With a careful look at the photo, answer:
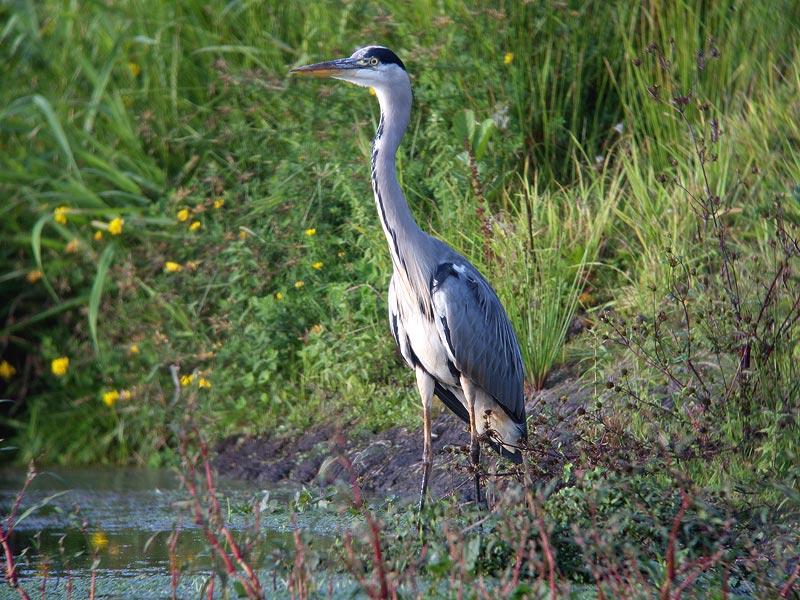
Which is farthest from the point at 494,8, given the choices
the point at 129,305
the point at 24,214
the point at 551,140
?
the point at 24,214

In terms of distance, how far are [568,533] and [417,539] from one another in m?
0.44

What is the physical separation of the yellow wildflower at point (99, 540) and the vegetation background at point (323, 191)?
165 centimetres

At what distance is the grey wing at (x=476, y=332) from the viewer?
4.72 metres

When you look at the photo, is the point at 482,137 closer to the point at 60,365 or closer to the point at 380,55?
the point at 380,55

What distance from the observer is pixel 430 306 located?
4773mm

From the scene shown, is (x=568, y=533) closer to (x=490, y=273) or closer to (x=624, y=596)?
(x=624, y=596)

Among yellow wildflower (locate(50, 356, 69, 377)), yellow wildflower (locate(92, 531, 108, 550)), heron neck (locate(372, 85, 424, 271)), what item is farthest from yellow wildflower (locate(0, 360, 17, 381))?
heron neck (locate(372, 85, 424, 271))

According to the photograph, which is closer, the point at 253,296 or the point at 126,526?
the point at 126,526

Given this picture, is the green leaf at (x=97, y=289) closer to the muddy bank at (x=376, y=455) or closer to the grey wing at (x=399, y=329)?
the muddy bank at (x=376, y=455)

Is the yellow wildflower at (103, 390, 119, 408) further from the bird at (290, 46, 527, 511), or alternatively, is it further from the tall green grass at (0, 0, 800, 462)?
the bird at (290, 46, 527, 511)

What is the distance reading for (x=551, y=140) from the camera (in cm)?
691

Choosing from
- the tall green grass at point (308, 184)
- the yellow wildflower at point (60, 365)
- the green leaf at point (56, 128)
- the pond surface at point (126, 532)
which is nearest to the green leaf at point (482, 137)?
the tall green grass at point (308, 184)

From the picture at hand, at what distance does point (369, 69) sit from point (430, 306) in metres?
1.04

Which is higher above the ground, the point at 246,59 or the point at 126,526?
the point at 246,59
